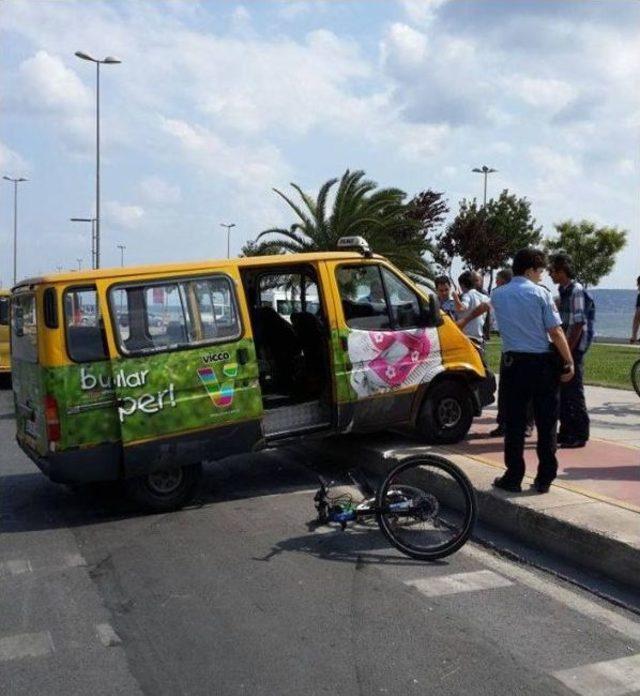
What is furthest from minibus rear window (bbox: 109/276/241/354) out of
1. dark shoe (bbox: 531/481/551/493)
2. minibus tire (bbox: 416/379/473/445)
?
dark shoe (bbox: 531/481/551/493)

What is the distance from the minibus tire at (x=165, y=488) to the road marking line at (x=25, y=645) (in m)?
2.41

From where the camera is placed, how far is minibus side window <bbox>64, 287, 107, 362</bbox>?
253 inches

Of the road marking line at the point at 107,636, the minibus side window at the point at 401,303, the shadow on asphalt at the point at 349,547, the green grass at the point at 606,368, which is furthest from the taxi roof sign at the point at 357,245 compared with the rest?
the green grass at the point at 606,368

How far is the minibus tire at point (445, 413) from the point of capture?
817cm

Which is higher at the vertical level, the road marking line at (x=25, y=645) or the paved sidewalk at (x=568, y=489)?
the paved sidewalk at (x=568, y=489)

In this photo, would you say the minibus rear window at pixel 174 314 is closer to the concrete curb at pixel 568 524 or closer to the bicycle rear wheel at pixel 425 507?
the concrete curb at pixel 568 524

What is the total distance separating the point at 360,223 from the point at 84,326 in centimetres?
1785

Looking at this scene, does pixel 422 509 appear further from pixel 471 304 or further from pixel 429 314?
pixel 471 304

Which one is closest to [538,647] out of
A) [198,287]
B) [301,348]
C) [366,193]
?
[198,287]

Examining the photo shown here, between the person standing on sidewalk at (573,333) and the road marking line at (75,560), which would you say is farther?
the person standing on sidewalk at (573,333)

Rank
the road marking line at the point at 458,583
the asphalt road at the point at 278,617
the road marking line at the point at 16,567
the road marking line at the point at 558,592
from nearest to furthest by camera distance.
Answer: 1. the asphalt road at the point at 278,617
2. the road marking line at the point at 558,592
3. the road marking line at the point at 458,583
4. the road marking line at the point at 16,567

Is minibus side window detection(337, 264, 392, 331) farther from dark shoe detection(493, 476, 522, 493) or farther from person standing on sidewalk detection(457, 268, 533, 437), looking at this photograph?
dark shoe detection(493, 476, 522, 493)

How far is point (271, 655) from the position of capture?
13.3 ft

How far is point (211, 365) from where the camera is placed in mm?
6836
